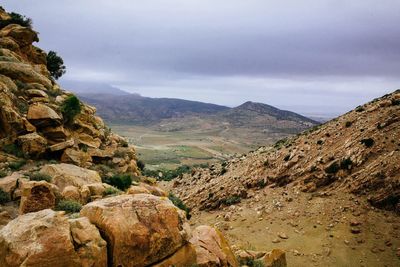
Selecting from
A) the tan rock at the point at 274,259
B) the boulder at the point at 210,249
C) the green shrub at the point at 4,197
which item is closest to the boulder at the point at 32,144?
the green shrub at the point at 4,197

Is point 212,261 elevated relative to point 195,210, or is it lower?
elevated

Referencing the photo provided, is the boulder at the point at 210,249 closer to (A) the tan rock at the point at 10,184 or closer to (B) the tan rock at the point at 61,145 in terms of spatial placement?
(A) the tan rock at the point at 10,184

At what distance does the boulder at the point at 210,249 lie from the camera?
13.8m

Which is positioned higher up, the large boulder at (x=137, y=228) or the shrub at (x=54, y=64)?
the shrub at (x=54, y=64)

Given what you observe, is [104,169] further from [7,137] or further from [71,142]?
[7,137]

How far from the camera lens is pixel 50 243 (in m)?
9.79

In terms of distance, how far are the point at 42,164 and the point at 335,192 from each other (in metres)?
28.7

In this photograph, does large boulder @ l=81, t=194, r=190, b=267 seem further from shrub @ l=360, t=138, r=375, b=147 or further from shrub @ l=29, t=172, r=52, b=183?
shrub @ l=360, t=138, r=375, b=147

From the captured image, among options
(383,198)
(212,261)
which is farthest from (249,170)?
(212,261)

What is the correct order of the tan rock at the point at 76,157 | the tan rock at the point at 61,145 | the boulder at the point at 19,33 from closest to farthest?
the tan rock at the point at 61,145, the tan rock at the point at 76,157, the boulder at the point at 19,33

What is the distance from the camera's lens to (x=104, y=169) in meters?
30.2

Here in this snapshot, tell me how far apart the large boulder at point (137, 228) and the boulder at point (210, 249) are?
1.28 meters

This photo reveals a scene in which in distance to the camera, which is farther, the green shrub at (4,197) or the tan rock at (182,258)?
the green shrub at (4,197)

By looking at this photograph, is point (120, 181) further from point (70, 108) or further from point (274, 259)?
point (274, 259)
